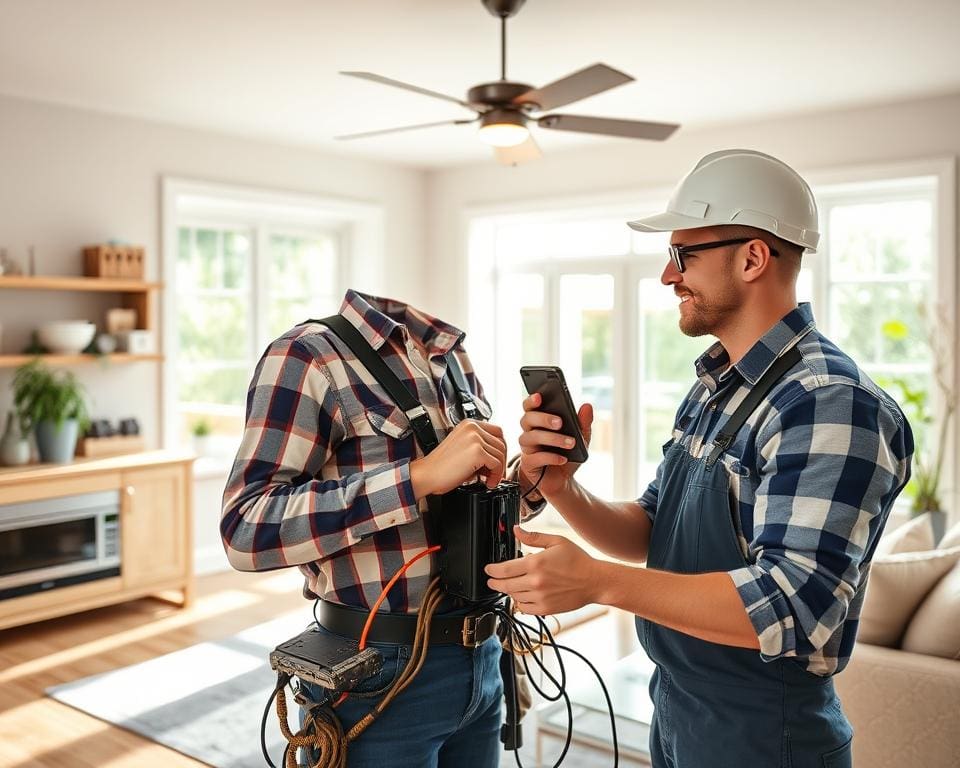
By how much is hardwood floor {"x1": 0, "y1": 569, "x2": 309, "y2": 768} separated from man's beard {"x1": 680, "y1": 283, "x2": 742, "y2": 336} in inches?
93.4

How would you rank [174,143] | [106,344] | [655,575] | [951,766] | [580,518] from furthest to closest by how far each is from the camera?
[174,143]
[106,344]
[951,766]
[580,518]
[655,575]

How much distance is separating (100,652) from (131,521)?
71cm

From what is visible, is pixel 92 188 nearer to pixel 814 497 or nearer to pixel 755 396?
pixel 755 396

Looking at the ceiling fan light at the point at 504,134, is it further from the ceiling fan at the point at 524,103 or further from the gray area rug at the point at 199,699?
the gray area rug at the point at 199,699

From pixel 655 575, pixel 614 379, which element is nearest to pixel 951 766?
pixel 655 575

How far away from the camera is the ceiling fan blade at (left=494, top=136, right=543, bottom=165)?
3.68m

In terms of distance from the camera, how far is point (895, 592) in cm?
254

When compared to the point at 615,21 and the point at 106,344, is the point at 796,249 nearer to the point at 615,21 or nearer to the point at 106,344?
the point at 615,21

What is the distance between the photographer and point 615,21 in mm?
3533

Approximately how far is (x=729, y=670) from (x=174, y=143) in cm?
485

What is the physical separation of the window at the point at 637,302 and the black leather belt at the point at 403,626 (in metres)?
4.08

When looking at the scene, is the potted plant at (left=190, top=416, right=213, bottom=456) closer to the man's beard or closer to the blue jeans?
the blue jeans

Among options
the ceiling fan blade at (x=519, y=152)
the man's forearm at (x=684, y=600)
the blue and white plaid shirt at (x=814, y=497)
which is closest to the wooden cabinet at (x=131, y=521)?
the ceiling fan blade at (x=519, y=152)

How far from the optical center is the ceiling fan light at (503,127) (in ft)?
11.0
